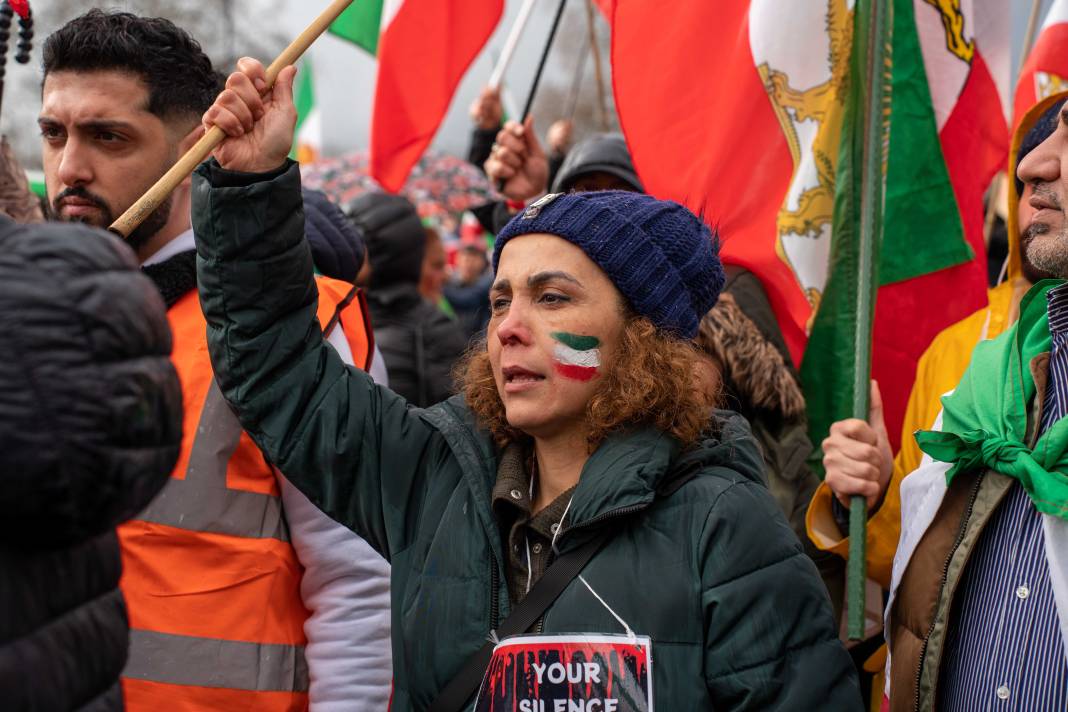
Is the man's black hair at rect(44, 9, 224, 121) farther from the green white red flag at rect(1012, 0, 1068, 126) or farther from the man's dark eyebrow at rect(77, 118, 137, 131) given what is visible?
the green white red flag at rect(1012, 0, 1068, 126)

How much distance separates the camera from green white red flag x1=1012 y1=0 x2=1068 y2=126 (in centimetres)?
385

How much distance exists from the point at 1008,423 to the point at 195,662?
63.2 inches

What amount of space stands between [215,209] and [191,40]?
80 centimetres

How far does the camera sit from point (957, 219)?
366 cm

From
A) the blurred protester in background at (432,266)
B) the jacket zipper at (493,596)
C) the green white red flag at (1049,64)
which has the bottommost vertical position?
the jacket zipper at (493,596)

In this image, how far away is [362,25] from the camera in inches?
213

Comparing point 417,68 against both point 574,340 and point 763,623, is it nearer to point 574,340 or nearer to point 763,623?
point 574,340

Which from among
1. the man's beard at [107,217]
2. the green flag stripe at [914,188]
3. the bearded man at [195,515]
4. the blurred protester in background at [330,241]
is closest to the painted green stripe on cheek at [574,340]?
the bearded man at [195,515]

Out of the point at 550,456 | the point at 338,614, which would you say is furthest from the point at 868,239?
the point at 338,614

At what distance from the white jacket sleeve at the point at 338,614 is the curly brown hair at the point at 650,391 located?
566 millimetres

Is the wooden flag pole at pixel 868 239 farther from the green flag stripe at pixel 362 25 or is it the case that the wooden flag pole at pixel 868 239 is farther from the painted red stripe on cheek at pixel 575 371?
the green flag stripe at pixel 362 25

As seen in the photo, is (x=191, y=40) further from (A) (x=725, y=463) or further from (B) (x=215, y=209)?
(A) (x=725, y=463)

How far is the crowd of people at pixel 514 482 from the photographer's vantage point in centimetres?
199

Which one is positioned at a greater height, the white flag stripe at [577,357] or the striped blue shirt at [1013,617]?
the white flag stripe at [577,357]
